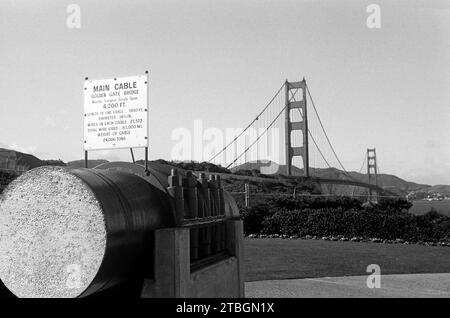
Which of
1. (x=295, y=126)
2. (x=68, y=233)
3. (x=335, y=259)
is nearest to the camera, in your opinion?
(x=68, y=233)

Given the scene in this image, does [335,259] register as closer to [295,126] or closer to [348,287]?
[348,287]

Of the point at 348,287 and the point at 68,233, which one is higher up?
the point at 68,233

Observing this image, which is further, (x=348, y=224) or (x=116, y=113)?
(x=348, y=224)

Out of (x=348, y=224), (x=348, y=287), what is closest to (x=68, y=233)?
(x=348, y=287)

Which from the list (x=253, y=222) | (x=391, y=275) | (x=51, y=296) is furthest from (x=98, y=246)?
(x=253, y=222)

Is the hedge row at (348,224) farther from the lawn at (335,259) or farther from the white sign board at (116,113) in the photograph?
Answer: the white sign board at (116,113)
